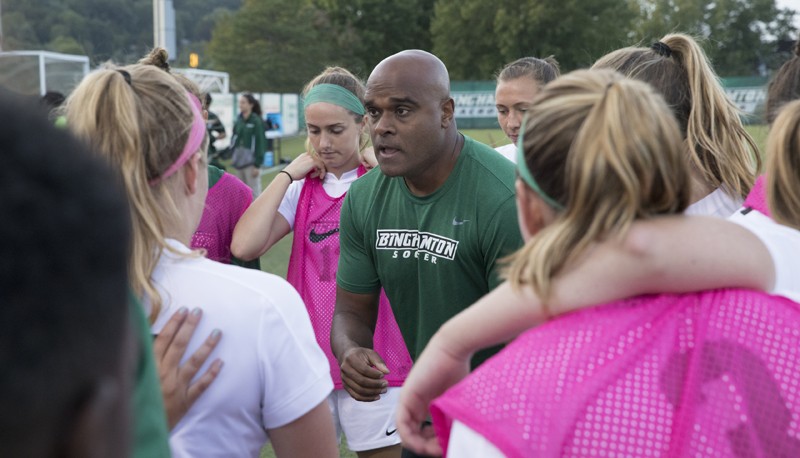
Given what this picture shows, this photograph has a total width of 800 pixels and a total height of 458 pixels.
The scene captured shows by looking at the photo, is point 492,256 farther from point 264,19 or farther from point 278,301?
point 264,19

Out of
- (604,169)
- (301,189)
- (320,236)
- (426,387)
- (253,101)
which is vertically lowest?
(253,101)

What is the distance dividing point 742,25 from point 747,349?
8880 cm

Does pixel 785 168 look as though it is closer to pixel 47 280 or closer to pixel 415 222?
pixel 47 280

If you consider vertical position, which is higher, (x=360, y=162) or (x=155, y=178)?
(x=155, y=178)

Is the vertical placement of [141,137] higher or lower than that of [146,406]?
higher

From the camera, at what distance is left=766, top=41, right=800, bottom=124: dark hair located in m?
2.68

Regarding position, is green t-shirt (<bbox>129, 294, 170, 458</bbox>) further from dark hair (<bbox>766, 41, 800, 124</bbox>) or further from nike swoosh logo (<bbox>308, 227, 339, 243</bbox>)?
nike swoosh logo (<bbox>308, 227, 339, 243</bbox>)

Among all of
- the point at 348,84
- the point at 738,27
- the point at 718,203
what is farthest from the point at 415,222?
the point at 738,27

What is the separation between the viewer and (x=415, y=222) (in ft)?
11.3

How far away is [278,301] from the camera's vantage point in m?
1.98

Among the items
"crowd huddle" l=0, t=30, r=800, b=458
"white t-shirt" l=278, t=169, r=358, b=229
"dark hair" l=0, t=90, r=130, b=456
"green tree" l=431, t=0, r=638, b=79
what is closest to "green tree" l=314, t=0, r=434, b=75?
"green tree" l=431, t=0, r=638, b=79

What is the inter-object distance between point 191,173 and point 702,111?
5.86 ft

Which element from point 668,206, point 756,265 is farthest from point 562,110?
point 756,265

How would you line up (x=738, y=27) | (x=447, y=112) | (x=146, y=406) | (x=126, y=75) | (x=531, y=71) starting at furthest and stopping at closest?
(x=738, y=27)
(x=531, y=71)
(x=447, y=112)
(x=126, y=75)
(x=146, y=406)
